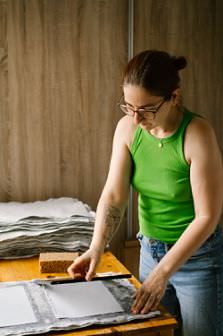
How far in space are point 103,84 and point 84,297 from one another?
1.08 meters

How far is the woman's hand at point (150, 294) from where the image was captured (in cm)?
137

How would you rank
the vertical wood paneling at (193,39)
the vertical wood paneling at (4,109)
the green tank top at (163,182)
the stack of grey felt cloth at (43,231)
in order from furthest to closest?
the vertical wood paneling at (193,39), the vertical wood paneling at (4,109), the stack of grey felt cloth at (43,231), the green tank top at (163,182)

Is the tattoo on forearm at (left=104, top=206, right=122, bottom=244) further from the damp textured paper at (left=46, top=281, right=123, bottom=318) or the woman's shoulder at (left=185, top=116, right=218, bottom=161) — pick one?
the woman's shoulder at (left=185, top=116, right=218, bottom=161)

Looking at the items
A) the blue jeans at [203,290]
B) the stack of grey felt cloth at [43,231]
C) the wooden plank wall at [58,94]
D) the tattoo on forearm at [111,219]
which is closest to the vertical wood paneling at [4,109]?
the wooden plank wall at [58,94]

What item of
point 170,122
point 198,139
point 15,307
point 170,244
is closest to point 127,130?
point 170,122

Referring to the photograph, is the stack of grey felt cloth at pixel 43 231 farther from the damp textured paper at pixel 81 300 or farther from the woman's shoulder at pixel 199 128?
the woman's shoulder at pixel 199 128

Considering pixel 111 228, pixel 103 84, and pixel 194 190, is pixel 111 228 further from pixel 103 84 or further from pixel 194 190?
pixel 103 84

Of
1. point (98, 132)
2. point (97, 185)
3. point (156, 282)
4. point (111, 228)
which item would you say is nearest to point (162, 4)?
point (98, 132)

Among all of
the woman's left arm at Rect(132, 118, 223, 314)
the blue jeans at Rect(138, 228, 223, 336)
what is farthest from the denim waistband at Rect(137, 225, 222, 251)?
the woman's left arm at Rect(132, 118, 223, 314)

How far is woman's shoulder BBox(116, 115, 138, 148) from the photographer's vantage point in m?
1.65

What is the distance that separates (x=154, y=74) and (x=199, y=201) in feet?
1.22

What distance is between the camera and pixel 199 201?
1.48m

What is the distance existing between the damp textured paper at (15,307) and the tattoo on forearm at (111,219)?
1.05 feet

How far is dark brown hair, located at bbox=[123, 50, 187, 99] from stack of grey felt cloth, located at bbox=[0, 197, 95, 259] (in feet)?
2.05
